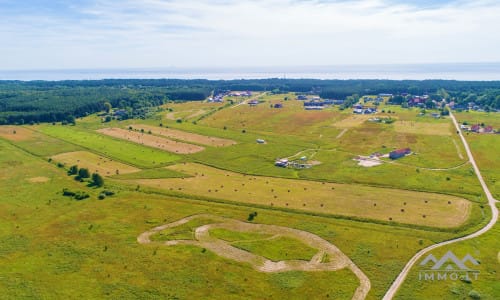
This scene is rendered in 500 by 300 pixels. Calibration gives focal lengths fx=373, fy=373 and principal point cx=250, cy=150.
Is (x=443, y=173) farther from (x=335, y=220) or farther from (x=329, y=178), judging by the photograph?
(x=335, y=220)

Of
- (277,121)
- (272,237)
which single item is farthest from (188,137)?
(272,237)

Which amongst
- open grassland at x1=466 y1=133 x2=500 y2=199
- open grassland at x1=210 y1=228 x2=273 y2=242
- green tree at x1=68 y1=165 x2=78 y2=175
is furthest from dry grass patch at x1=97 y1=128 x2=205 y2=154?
open grassland at x1=466 y1=133 x2=500 y2=199

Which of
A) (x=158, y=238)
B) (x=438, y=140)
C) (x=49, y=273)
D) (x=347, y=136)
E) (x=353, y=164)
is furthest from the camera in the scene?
(x=347, y=136)

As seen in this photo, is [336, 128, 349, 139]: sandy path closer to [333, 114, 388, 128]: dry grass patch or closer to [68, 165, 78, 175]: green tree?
[333, 114, 388, 128]: dry grass patch

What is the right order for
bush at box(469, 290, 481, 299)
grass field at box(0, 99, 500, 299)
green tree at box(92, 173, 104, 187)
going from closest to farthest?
bush at box(469, 290, 481, 299)
grass field at box(0, 99, 500, 299)
green tree at box(92, 173, 104, 187)

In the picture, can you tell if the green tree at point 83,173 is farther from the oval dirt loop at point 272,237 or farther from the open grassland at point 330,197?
the oval dirt loop at point 272,237

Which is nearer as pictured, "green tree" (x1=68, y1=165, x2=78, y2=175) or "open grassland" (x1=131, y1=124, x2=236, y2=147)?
"green tree" (x1=68, y1=165, x2=78, y2=175)

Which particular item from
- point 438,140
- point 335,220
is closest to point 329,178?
point 335,220
